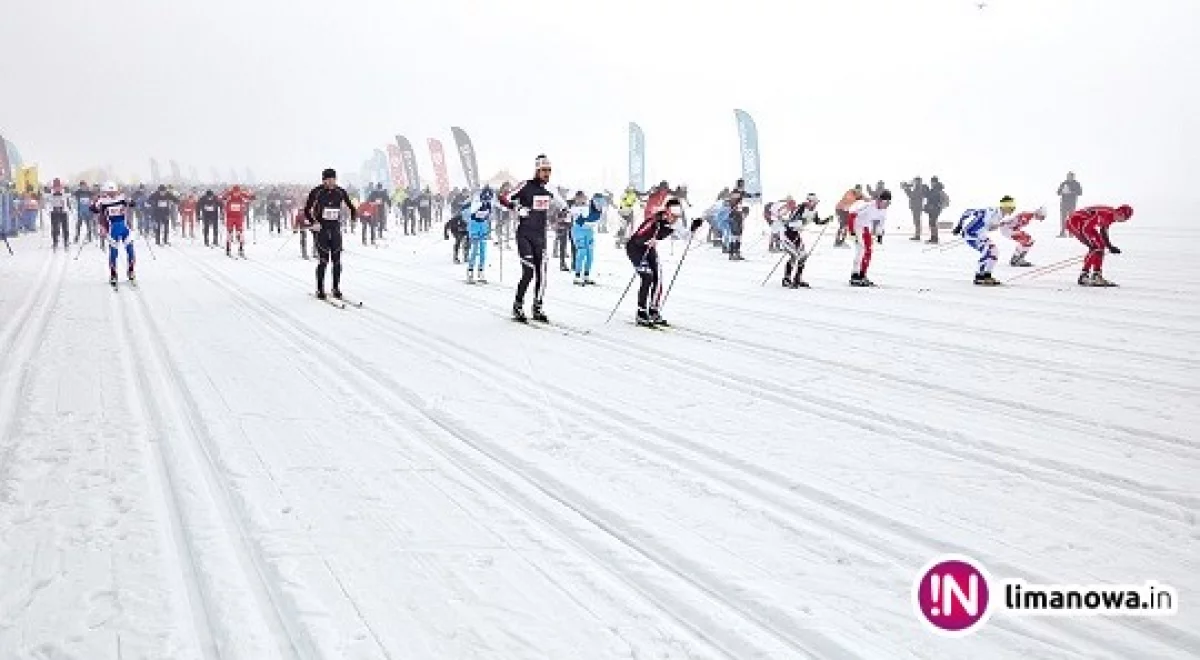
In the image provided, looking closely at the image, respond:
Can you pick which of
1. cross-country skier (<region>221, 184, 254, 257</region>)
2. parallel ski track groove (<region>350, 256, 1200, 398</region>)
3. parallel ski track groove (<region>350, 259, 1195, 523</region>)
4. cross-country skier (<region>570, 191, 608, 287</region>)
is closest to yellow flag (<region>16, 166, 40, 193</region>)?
cross-country skier (<region>221, 184, 254, 257</region>)

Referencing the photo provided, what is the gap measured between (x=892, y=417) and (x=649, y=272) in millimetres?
5048

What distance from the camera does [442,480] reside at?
4.79 meters

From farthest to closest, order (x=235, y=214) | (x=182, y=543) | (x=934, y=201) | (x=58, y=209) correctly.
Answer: (x=934, y=201)
(x=58, y=209)
(x=235, y=214)
(x=182, y=543)

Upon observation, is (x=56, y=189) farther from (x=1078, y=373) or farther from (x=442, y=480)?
(x=1078, y=373)

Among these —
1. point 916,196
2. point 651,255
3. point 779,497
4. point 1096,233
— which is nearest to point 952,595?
point 779,497

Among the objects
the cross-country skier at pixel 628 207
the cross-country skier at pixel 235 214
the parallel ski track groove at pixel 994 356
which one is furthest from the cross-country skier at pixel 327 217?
the cross-country skier at pixel 628 207

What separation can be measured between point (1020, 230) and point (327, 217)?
46.5 ft

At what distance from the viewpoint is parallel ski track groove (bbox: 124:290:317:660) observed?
3102 mm

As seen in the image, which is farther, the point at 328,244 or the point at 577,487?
the point at 328,244

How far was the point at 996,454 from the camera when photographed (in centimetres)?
528

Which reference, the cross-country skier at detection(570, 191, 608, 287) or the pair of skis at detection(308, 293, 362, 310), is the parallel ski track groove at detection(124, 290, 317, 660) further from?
the cross-country skier at detection(570, 191, 608, 287)

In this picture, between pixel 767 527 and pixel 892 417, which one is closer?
pixel 767 527

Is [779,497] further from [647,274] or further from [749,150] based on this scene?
[749,150]

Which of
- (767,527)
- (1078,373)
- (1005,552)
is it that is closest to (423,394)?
(767,527)
